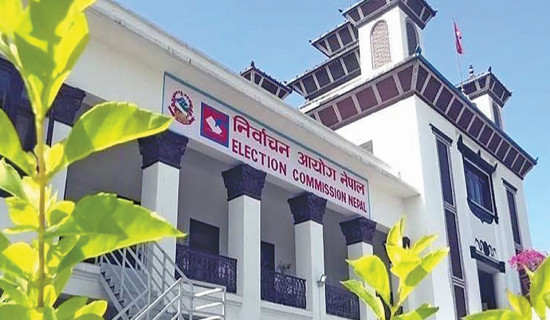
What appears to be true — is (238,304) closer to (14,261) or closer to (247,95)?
(247,95)

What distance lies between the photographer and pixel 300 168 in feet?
42.5

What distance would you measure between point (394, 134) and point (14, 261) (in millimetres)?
16425

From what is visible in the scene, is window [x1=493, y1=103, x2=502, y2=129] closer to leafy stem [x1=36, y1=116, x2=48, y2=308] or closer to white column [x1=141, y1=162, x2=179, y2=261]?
white column [x1=141, y1=162, x2=179, y2=261]

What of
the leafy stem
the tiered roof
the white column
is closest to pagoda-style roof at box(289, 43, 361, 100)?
the tiered roof

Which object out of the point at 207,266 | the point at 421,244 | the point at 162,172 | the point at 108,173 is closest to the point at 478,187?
the point at 207,266

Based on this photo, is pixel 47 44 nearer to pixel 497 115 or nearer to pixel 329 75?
pixel 329 75

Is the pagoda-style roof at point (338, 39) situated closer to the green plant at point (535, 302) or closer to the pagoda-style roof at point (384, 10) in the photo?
the pagoda-style roof at point (384, 10)

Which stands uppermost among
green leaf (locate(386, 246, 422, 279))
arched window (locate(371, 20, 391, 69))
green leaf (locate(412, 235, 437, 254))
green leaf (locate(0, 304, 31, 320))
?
arched window (locate(371, 20, 391, 69))

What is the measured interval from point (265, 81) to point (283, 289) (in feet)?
33.5

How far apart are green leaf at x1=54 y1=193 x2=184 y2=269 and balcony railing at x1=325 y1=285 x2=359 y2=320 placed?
12.5 metres

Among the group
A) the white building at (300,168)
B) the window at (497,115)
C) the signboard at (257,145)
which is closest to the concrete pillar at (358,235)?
the white building at (300,168)

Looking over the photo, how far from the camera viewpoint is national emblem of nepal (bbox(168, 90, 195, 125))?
10461 millimetres

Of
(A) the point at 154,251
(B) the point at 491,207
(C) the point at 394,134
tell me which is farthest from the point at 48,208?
(B) the point at 491,207

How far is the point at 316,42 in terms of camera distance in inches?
957
